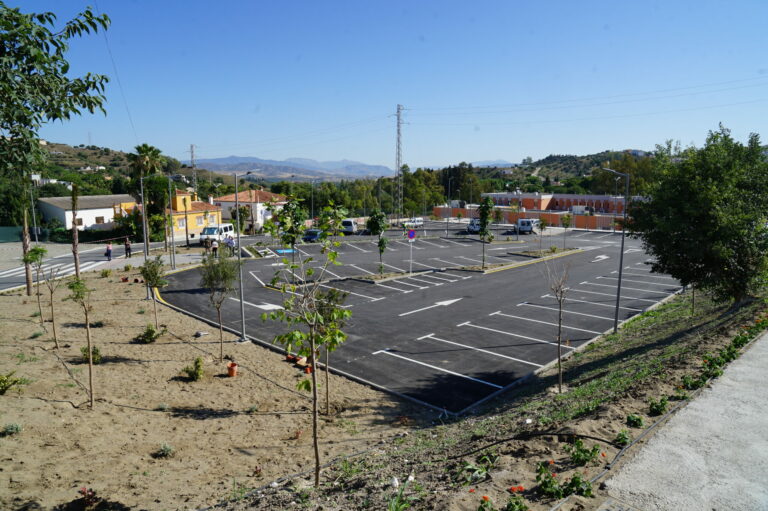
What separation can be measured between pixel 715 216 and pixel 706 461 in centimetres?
950

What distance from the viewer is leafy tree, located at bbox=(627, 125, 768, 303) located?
47.7 ft

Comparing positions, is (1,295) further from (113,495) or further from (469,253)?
(469,253)

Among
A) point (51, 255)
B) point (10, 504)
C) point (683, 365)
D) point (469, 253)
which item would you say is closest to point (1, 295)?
point (51, 255)

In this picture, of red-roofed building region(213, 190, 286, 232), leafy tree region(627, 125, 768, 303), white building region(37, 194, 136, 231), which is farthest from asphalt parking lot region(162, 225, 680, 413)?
white building region(37, 194, 136, 231)

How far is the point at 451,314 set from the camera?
76.1 ft

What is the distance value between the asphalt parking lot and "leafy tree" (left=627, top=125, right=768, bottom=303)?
3.99m

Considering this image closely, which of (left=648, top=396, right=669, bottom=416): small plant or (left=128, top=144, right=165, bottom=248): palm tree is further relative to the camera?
(left=128, top=144, right=165, bottom=248): palm tree

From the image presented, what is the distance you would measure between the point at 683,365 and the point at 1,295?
31617 mm

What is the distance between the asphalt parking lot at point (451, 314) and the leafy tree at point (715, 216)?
13.1ft

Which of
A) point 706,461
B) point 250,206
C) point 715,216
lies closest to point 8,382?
point 706,461

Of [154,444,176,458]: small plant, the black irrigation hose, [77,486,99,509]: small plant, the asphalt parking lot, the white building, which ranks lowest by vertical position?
the asphalt parking lot

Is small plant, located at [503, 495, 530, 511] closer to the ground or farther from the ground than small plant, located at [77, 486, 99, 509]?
farther from the ground

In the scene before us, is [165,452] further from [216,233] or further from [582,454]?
[216,233]

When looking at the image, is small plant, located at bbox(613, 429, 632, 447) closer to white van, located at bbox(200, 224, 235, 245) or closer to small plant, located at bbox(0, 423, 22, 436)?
small plant, located at bbox(0, 423, 22, 436)
